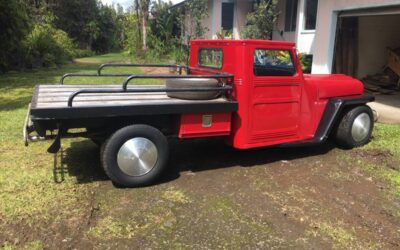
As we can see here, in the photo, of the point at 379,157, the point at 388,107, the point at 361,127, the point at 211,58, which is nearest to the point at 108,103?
the point at 211,58

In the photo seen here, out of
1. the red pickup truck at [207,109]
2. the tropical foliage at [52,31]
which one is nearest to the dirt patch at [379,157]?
the red pickup truck at [207,109]

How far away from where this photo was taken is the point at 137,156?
170 inches

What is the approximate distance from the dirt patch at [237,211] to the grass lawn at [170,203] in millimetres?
10

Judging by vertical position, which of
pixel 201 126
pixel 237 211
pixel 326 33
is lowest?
pixel 237 211

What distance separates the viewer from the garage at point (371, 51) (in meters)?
12.0

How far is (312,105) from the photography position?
5395mm

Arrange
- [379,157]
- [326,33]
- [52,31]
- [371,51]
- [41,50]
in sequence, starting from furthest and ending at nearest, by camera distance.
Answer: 1. [52,31]
2. [41,50]
3. [371,51]
4. [326,33]
5. [379,157]

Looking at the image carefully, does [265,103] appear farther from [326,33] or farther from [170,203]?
[326,33]

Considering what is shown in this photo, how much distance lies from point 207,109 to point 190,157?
1.31 m

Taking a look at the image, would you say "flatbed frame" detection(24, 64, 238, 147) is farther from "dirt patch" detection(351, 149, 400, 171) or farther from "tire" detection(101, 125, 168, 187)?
"dirt patch" detection(351, 149, 400, 171)

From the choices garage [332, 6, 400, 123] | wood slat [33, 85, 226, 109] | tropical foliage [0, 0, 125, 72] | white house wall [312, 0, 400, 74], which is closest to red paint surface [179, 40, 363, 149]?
wood slat [33, 85, 226, 109]

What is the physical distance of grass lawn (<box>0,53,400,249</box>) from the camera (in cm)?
344

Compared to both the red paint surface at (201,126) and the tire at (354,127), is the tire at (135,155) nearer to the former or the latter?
the red paint surface at (201,126)

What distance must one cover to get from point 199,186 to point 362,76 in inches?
399
